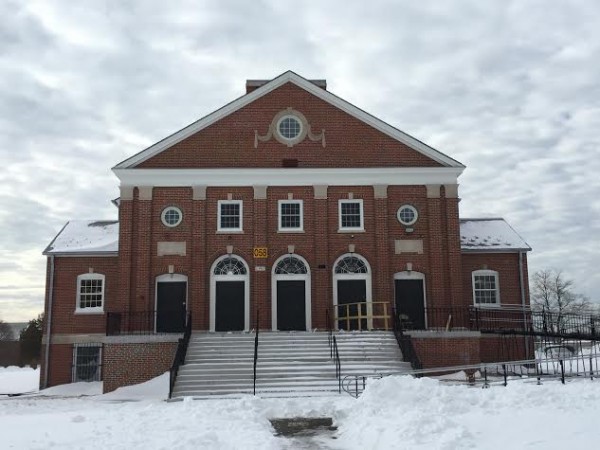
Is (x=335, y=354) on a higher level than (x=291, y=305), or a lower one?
lower

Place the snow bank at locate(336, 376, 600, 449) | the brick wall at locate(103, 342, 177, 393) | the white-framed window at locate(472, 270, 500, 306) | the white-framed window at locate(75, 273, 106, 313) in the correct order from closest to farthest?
1. the snow bank at locate(336, 376, 600, 449)
2. the brick wall at locate(103, 342, 177, 393)
3. the white-framed window at locate(75, 273, 106, 313)
4. the white-framed window at locate(472, 270, 500, 306)

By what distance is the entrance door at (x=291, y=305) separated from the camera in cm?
2552

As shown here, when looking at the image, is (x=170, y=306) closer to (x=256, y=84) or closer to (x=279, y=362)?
(x=279, y=362)

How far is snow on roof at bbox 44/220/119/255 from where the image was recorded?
91.0ft

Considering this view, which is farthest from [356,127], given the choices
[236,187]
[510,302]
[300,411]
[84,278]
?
[300,411]

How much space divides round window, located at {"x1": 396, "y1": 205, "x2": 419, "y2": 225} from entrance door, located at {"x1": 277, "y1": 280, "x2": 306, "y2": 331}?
4.66 m

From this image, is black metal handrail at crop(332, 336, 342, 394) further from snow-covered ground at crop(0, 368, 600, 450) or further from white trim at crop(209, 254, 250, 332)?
white trim at crop(209, 254, 250, 332)

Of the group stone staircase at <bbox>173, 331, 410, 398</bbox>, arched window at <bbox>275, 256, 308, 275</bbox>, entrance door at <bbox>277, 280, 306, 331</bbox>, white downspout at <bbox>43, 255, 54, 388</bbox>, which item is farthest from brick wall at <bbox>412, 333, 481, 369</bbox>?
Result: white downspout at <bbox>43, 255, 54, 388</bbox>

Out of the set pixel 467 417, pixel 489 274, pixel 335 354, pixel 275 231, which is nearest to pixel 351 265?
pixel 275 231

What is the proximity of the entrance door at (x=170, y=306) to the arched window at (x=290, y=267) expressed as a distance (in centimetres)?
368

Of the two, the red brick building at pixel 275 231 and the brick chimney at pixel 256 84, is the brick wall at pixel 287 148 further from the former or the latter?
the brick chimney at pixel 256 84

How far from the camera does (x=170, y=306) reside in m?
25.6

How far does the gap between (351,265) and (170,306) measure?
281 inches

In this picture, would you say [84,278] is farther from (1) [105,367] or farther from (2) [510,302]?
(2) [510,302]
